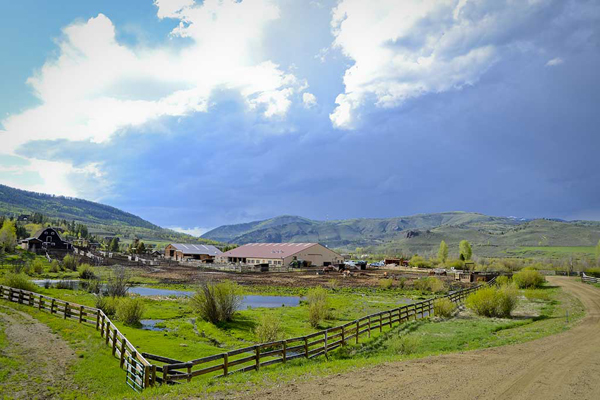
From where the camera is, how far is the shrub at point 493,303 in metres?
29.3

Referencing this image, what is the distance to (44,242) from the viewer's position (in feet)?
331

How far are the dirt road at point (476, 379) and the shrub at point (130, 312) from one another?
1715 cm

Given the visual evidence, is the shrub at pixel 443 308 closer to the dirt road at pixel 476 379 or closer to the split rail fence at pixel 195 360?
the split rail fence at pixel 195 360

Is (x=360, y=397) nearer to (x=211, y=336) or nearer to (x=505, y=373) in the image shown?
(x=505, y=373)

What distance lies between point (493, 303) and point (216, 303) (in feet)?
70.7

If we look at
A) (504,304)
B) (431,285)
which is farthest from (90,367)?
(431,285)

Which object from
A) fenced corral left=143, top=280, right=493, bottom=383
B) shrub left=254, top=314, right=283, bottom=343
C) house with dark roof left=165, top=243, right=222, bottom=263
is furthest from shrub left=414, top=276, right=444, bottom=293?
house with dark roof left=165, top=243, right=222, bottom=263

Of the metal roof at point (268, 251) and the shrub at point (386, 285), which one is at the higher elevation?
the metal roof at point (268, 251)

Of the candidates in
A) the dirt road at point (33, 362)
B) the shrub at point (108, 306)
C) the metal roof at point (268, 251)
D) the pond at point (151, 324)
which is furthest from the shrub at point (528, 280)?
the metal roof at point (268, 251)

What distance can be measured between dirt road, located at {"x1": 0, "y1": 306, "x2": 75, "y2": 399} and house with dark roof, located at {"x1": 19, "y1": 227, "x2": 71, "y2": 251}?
90.3m

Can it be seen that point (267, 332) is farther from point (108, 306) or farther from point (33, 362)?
point (108, 306)

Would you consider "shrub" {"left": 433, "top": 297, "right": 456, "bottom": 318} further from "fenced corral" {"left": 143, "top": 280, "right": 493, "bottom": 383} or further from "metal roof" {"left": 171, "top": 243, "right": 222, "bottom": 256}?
"metal roof" {"left": 171, "top": 243, "right": 222, "bottom": 256}

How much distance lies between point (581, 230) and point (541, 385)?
227398 millimetres

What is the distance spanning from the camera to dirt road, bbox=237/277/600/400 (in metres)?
10.9
